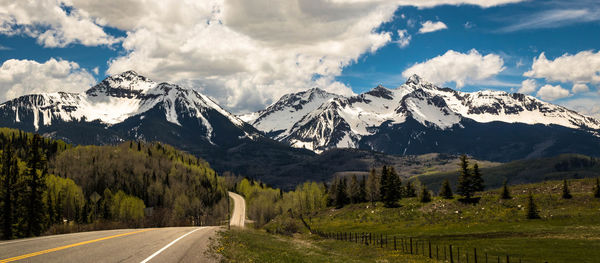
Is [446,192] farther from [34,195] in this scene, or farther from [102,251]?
[102,251]

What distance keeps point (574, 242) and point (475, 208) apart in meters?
44.4

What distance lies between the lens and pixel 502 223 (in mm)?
83938

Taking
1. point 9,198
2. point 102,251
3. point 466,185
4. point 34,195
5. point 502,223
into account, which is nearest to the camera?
point 102,251

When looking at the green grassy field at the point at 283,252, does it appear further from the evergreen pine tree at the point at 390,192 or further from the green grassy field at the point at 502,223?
→ the evergreen pine tree at the point at 390,192

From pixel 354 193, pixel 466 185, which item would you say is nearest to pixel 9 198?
pixel 466 185

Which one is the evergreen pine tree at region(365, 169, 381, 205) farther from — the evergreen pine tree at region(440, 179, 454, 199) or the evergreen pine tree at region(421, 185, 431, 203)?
the evergreen pine tree at region(440, 179, 454, 199)

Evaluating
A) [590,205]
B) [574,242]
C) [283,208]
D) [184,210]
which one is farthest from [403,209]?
[184,210]

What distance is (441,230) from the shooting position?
276 feet

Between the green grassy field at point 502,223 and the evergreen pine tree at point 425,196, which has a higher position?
the evergreen pine tree at point 425,196

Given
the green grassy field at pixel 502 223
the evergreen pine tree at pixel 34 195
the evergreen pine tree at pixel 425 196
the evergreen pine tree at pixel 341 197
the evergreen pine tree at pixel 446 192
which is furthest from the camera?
the evergreen pine tree at pixel 341 197

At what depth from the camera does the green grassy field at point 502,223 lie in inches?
2141

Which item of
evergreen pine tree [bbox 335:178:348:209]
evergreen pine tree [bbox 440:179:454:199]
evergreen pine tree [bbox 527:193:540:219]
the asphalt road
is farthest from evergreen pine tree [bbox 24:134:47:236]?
evergreen pine tree [bbox 335:178:348:209]

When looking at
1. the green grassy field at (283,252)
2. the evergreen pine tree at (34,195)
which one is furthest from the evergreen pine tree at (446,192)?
the evergreen pine tree at (34,195)

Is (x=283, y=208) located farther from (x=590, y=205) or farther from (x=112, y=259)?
(x=112, y=259)
